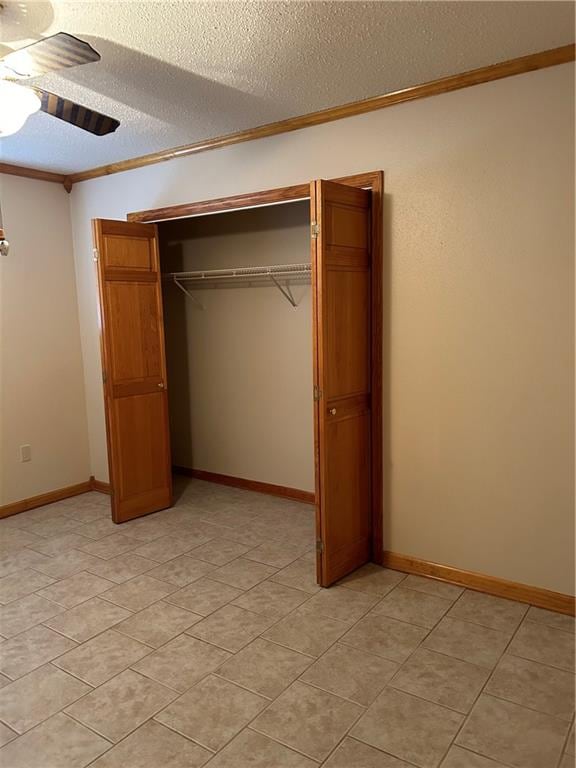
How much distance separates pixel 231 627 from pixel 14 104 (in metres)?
2.38

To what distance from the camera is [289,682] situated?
2355mm

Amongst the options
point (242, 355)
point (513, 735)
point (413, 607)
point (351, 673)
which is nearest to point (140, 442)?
point (242, 355)

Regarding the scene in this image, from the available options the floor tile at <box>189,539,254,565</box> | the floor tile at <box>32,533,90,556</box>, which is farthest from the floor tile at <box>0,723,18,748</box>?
the floor tile at <box>32,533,90,556</box>

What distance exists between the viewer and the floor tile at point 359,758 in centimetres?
192

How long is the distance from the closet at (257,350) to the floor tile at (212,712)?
92 centimetres

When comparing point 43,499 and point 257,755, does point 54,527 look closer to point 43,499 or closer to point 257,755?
point 43,499

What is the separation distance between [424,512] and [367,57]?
2.29 metres

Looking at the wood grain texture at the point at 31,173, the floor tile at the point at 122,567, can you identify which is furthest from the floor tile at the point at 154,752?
the wood grain texture at the point at 31,173

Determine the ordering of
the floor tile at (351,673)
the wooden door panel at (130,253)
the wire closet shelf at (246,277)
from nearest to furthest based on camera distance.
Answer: the floor tile at (351,673)
the wooden door panel at (130,253)
the wire closet shelf at (246,277)

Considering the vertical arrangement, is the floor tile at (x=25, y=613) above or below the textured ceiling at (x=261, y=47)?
below

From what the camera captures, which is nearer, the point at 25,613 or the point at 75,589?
the point at 25,613

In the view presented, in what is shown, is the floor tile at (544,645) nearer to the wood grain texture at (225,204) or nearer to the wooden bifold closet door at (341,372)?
the wooden bifold closet door at (341,372)

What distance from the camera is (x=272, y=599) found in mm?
3016

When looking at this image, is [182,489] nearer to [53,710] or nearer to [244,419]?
[244,419]
